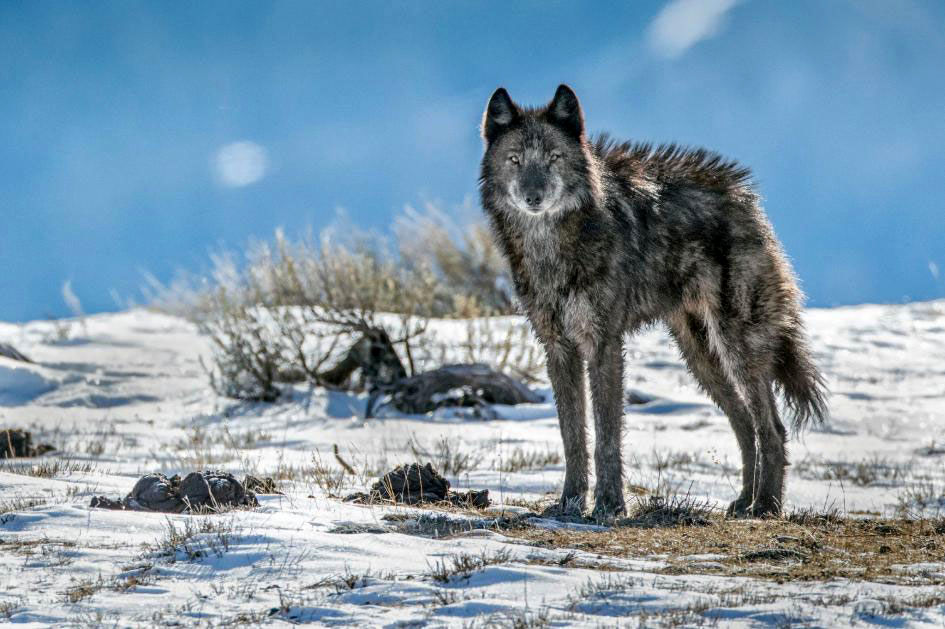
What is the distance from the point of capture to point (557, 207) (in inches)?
232

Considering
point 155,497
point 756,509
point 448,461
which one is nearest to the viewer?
point 155,497

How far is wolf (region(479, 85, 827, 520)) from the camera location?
5867 mm

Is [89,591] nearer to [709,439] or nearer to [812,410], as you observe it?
[812,410]

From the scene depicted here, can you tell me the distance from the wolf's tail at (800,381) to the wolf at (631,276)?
10mm

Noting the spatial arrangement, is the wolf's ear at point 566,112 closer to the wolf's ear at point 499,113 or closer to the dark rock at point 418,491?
the wolf's ear at point 499,113

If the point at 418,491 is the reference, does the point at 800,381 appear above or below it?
above

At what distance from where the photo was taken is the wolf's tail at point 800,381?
23.3ft

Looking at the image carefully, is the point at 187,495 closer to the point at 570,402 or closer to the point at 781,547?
the point at 570,402

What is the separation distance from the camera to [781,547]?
4.41 m

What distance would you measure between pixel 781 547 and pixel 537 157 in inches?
108

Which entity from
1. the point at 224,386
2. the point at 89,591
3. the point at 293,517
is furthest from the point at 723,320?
the point at 224,386

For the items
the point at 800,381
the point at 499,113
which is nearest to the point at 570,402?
the point at 499,113

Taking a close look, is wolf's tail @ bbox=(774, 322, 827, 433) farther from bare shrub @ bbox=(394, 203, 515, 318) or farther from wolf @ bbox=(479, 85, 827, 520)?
bare shrub @ bbox=(394, 203, 515, 318)

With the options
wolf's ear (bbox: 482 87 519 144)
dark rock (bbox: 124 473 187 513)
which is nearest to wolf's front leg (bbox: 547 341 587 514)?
wolf's ear (bbox: 482 87 519 144)
